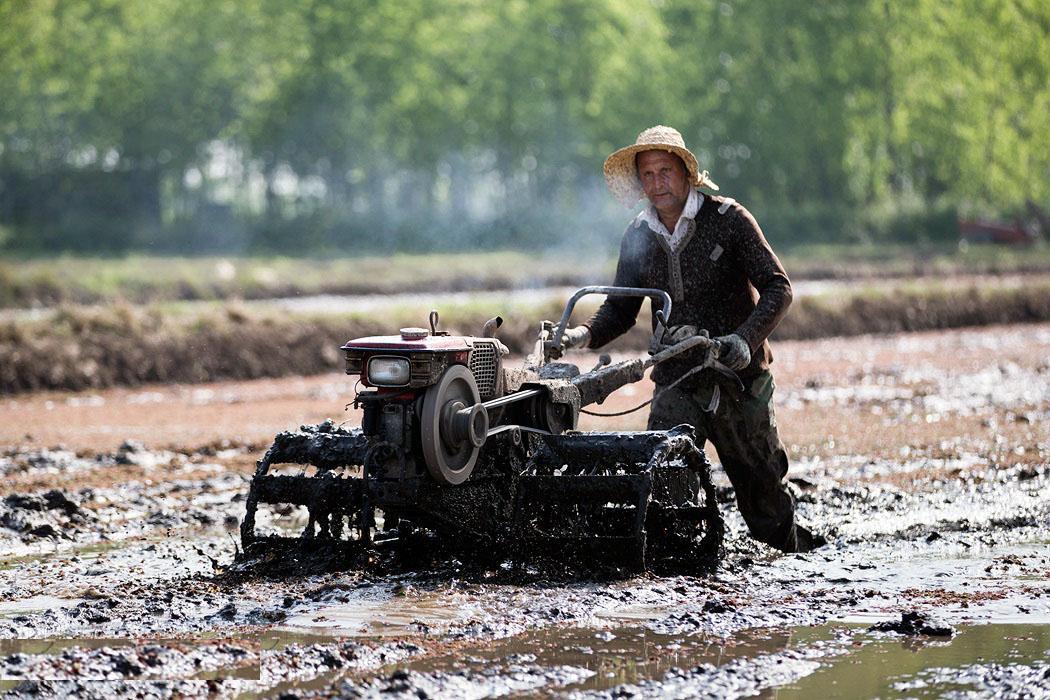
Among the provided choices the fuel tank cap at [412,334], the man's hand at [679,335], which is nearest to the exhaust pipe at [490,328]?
the fuel tank cap at [412,334]

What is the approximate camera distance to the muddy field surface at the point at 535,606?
17.2 ft

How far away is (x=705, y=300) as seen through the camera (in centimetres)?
712

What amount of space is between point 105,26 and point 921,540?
5298 cm

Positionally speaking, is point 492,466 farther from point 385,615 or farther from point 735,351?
point 735,351

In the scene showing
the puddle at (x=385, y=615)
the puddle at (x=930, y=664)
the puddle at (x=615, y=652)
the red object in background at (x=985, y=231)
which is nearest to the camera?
the puddle at (x=930, y=664)

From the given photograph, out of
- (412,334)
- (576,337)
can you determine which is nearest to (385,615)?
(412,334)

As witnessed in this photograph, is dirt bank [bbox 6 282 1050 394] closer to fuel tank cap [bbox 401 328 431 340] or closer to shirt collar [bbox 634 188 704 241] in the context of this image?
shirt collar [bbox 634 188 704 241]

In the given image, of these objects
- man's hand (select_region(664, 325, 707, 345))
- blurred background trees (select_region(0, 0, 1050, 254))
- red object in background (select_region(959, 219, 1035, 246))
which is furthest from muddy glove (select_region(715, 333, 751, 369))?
red object in background (select_region(959, 219, 1035, 246))

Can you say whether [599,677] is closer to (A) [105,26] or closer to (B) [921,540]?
(B) [921,540]

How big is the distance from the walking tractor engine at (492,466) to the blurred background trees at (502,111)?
138 feet

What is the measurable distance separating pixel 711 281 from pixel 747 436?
0.72 meters

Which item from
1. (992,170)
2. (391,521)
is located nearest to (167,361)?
(391,521)

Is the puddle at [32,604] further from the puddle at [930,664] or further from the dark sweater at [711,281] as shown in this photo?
the puddle at [930,664]

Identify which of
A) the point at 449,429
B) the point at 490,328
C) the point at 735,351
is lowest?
the point at 449,429
